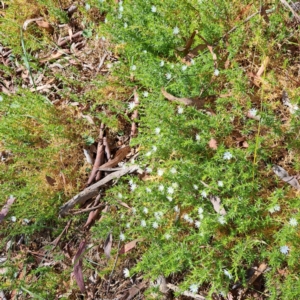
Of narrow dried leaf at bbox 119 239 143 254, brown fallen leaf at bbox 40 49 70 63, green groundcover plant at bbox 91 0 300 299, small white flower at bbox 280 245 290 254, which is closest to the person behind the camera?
small white flower at bbox 280 245 290 254

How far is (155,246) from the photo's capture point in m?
2.90

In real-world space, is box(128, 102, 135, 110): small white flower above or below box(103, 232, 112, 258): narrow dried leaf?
above

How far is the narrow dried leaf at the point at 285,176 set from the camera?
277 centimetres

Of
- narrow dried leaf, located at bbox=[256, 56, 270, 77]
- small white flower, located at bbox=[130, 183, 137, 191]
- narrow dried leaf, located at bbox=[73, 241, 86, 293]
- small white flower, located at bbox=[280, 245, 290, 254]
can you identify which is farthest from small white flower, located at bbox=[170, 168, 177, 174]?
narrow dried leaf, located at bbox=[73, 241, 86, 293]

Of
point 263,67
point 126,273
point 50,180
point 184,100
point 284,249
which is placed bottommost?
point 126,273

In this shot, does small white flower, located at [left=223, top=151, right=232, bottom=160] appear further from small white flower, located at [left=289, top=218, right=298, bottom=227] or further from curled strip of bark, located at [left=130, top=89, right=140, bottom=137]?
curled strip of bark, located at [left=130, top=89, right=140, bottom=137]

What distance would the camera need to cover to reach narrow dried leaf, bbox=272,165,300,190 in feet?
9.10

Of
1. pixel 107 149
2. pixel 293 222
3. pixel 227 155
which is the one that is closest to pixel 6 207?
pixel 107 149

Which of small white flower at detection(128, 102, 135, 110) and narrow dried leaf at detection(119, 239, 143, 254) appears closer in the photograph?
narrow dried leaf at detection(119, 239, 143, 254)

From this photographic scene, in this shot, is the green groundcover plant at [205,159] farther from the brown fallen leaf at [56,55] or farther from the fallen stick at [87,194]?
the brown fallen leaf at [56,55]

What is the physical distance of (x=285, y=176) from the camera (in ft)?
9.20

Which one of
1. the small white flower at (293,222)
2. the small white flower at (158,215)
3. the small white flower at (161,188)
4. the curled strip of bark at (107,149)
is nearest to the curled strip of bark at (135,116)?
the curled strip of bark at (107,149)

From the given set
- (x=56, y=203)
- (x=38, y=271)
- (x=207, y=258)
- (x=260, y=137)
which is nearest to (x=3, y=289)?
(x=38, y=271)

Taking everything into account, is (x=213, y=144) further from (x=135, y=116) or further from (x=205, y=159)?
(x=135, y=116)
